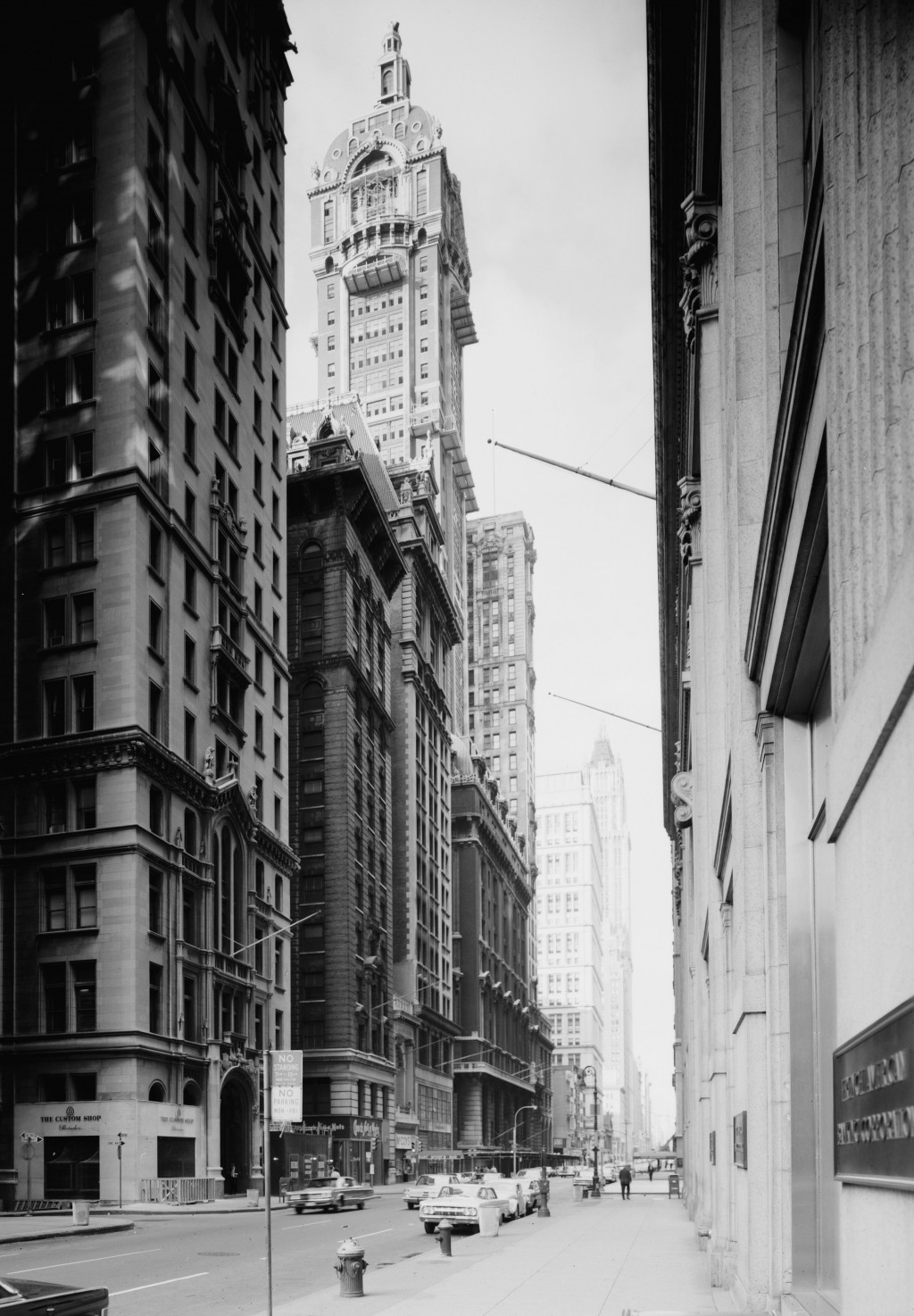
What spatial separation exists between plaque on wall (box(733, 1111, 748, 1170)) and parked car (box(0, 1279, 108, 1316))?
680 centimetres

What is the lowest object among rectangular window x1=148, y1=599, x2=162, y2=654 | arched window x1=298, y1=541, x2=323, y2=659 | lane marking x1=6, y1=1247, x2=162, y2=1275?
lane marking x1=6, y1=1247, x2=162, y2=1275

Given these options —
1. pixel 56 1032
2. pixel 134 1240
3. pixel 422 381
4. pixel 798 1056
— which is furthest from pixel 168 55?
pixel 422 381

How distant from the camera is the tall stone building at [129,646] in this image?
54.2 m

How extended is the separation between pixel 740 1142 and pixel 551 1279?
32.5ft

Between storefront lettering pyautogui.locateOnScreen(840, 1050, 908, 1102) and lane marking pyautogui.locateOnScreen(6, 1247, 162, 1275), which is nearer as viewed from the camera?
storefront lettering pyautogui.locateOnScreen(840, 1050, 908, 1102)

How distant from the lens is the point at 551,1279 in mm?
23938

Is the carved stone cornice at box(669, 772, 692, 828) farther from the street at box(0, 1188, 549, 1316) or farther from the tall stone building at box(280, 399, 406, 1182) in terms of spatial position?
the tall stone building at box(280, 399, 406, 1182)

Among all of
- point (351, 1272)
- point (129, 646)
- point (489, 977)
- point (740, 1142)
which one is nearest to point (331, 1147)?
point (129, 646)

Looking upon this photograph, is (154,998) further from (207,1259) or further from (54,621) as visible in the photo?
(207,1259)

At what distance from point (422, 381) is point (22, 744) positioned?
115 m

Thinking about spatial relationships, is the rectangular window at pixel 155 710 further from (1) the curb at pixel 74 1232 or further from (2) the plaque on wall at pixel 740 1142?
(2) the plaque on wall at pixel 740 1142

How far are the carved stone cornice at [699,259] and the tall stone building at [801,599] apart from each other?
2.1 inches

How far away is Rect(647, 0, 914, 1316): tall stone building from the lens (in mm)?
5938

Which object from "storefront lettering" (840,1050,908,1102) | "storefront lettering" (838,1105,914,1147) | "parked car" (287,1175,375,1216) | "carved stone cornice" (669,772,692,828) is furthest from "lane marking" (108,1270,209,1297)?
"parked car" (287,1175,375,1216)
